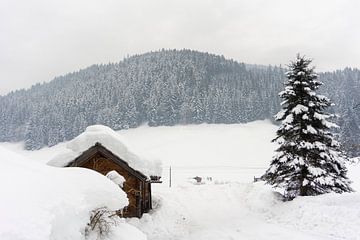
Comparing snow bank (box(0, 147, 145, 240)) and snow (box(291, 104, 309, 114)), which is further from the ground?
snow (box(291, 104, 309, 114))

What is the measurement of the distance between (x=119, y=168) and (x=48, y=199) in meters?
16.4

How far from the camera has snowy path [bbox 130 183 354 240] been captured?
17047mm

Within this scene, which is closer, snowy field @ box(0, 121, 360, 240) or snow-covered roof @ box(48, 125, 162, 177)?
snowy field @ box(0, 121, 360, 240)

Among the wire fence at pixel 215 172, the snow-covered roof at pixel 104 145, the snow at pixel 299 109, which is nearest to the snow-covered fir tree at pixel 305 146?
the snow at pixel 299 109

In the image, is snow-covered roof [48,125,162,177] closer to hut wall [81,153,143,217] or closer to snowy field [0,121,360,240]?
hut wall [81,153,143,217]

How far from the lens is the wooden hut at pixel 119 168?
21.6m

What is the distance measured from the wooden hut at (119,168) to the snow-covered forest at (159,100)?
101390mm

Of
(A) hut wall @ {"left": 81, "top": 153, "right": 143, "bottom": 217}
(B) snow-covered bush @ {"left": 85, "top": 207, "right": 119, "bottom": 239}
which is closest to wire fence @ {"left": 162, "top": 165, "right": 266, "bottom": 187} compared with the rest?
(A) hut wall @ {"left": 81, "top": 153, "right": 143, "bottom": 217}

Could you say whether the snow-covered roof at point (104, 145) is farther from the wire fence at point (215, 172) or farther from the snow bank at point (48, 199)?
the wire fence at point (215, 172)

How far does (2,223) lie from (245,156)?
8815 centimetres

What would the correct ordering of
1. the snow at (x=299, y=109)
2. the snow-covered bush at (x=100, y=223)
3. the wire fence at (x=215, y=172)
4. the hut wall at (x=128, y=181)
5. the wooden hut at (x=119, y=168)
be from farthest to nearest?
the wire fence at (x=215, y=172)
the snow at (x=299, y=109)
the hut wall at (x=128, y=181)
the wooden hut at (x=119, y=168)
the snow-covered bush at (x=100, y=223)

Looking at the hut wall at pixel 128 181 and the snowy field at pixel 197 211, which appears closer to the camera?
the snowy field at pixel 197 211

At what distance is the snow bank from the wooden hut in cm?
1337

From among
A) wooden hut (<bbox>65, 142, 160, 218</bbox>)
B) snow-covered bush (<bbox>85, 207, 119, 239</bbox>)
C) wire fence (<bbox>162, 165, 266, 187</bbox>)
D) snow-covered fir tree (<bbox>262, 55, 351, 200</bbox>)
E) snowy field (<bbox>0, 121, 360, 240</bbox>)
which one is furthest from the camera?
wire fence (<bbox>162, 165, 266, 187</bbox>)
